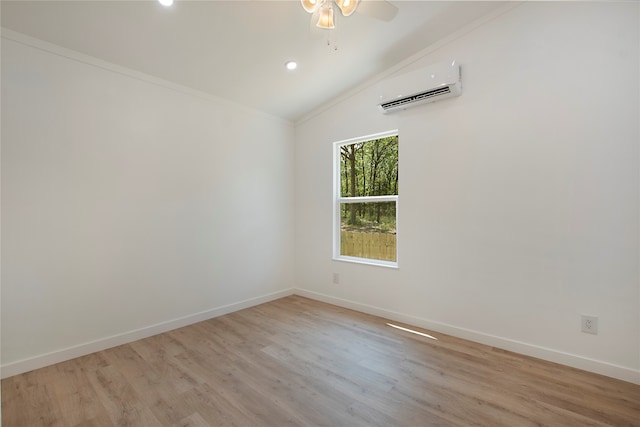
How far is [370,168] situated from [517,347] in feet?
7.54

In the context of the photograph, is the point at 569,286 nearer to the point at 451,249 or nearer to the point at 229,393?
the point at 451,249

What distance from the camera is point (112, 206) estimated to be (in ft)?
8.62

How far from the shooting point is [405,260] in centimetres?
317

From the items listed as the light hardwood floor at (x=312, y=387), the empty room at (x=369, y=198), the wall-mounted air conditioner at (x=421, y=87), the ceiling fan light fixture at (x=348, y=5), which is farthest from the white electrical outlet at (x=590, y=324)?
the ceiling fan light fixture at (x=348, y=5)

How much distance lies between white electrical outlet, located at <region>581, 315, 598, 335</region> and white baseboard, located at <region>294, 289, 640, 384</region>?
21 centimetres

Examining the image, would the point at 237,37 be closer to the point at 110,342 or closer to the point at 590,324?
the point at 110,342

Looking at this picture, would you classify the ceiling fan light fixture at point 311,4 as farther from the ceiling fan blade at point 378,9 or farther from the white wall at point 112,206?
the white wall at point 112,206

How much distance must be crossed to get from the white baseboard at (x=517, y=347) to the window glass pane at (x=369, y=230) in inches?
24.8

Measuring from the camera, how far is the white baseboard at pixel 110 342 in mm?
2188

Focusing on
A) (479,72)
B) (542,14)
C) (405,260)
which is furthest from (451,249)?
(542,14)

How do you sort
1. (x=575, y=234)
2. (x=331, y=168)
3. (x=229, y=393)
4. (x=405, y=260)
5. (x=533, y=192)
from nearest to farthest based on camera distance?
(x=229, y=393), (x=575, y=234), (x=533, y=192), (x=405, y=260), (x=331, y=168)

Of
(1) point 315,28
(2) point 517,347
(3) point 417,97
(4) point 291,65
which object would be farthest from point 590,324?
(4) point 291,65

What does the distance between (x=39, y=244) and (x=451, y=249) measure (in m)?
3.50

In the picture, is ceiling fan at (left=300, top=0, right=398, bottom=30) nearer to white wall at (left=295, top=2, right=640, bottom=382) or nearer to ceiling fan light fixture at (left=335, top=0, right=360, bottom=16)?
ceiling fan light fixture at (left=335, top=0, right=360, bottom=16)
